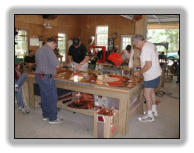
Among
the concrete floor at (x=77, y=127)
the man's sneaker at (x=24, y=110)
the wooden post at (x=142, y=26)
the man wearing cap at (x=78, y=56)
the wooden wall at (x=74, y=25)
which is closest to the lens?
the concrete floor at (x=77, y=127)

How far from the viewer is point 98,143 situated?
2424 millimetres

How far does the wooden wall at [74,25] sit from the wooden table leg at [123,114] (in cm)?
818

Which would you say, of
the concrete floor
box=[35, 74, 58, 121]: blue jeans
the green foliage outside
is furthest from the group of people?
the green foliage outside

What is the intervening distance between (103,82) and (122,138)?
0.89m

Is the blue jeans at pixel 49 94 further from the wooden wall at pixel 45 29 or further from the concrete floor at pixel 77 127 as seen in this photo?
the wooden wall at pixel 45 29

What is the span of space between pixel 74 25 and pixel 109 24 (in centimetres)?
253

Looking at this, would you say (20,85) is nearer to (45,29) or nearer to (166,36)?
(45,29)

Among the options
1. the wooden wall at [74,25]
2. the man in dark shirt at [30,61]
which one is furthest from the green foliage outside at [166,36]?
the man in dark shirt at [30,61]

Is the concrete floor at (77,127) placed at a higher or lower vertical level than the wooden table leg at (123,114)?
lower

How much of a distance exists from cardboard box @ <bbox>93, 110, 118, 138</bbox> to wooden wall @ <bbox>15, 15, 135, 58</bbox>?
26.7 ft

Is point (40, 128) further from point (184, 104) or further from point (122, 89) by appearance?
point (184, 104)

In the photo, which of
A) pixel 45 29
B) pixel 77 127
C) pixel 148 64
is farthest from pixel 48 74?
pixel 45 29

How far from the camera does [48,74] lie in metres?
2.87

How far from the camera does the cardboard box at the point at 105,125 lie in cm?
245
